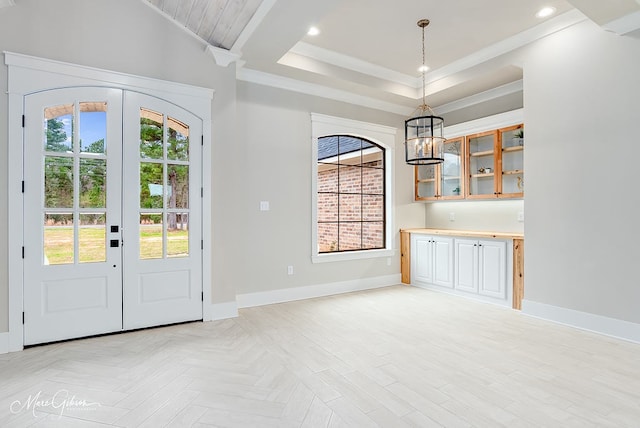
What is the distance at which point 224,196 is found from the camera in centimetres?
380

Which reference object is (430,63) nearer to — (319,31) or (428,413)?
(319,31)

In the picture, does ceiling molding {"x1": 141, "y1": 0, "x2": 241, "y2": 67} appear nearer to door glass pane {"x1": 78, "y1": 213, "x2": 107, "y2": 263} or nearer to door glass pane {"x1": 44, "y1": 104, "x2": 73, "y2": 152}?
door glass pane {"x1": 44, "y1": 104, "x2": 73, "y2": 152}

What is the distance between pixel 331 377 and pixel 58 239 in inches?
107

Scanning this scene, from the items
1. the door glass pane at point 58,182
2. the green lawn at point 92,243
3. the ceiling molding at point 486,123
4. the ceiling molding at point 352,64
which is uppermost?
the ceiling molding at point 352,64

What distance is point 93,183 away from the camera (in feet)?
10.6

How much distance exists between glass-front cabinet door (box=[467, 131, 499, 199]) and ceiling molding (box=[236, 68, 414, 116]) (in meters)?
1.26

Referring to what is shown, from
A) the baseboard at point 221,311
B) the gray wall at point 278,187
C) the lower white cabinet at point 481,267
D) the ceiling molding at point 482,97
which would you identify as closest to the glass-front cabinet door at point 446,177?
the ceiling molding at point 482,97

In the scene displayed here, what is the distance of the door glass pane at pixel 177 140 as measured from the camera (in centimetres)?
358

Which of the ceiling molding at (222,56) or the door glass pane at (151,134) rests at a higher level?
the ceiling molding at (222,56)

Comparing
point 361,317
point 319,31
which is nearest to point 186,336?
point 361,317

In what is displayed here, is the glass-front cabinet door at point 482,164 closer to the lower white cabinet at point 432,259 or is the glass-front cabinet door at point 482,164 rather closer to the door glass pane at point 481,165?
the door glass pane at point 481,165

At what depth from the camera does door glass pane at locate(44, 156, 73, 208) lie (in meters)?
3.07

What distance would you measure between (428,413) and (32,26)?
4.35 metres

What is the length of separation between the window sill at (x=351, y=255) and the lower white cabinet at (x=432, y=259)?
0.40 m
